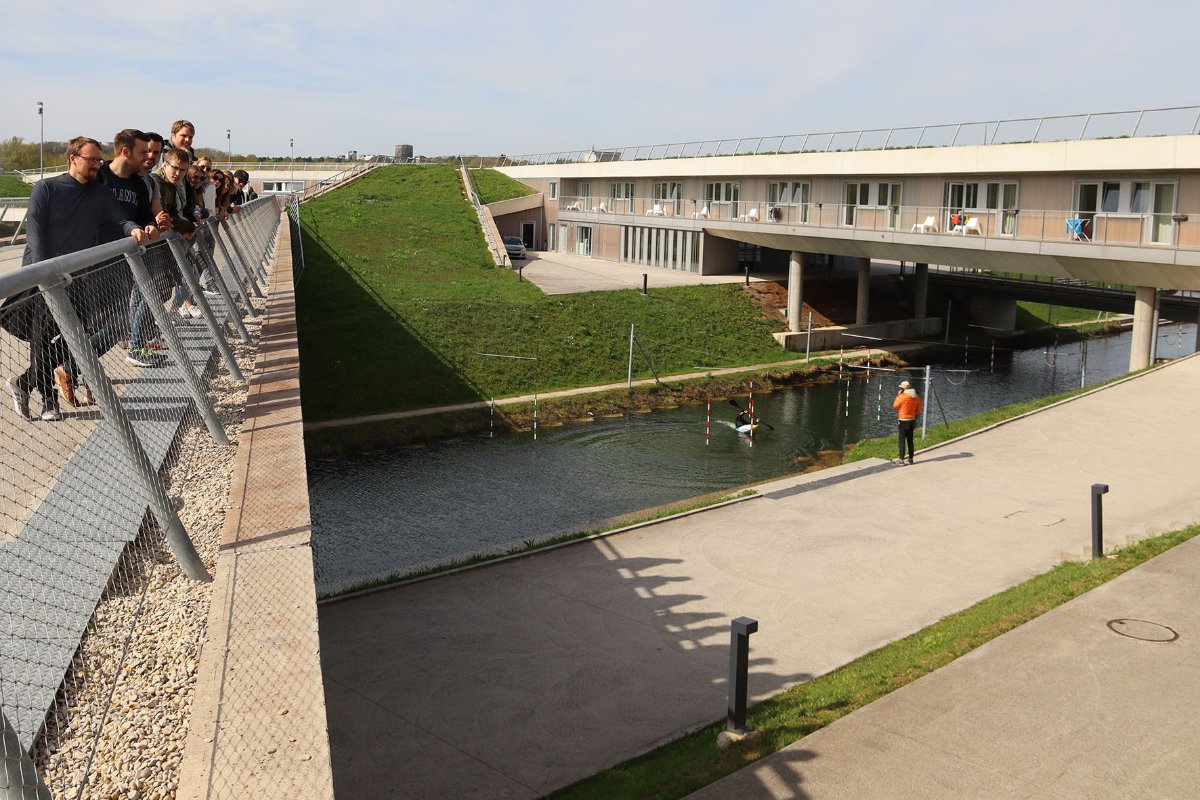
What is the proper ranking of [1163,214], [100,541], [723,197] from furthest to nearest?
1. [723,197]
2. [1163,214]
3. [100,541]

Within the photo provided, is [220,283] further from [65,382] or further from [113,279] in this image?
[113,279]

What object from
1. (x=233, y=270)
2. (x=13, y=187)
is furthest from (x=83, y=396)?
(x=13, y=187)

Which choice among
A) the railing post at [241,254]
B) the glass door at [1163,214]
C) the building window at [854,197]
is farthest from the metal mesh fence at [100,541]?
the building window at [854,197]

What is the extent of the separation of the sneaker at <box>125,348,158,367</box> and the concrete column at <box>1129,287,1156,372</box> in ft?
85.5

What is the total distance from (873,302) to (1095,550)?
32.4m

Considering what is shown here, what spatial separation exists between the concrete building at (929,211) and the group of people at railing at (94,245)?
2413cm

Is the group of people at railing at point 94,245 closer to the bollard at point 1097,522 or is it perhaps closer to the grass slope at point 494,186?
the bollard at point 1097,522

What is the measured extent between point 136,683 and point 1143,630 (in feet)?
29.9

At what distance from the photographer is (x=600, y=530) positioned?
16.0 meters

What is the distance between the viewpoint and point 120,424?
16.0ft

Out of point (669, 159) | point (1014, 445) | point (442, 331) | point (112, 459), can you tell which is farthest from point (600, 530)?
point (669, 159)

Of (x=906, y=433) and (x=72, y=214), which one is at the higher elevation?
(x=72, y=214)

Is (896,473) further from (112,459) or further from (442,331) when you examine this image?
(442,331)

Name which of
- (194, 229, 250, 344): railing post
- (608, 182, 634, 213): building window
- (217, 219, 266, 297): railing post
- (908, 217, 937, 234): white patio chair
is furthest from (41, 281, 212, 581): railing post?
(608, 182, 634, 213): building window
